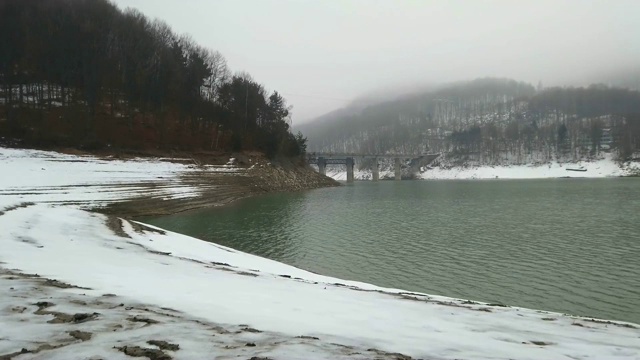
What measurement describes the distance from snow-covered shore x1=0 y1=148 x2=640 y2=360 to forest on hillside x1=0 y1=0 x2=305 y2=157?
53.8 meters

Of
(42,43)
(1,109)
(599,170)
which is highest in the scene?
(42,43)

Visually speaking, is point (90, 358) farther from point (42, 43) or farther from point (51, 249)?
point (42, 43)

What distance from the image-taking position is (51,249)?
13.2 meters

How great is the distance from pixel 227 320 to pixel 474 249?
18.2 meters

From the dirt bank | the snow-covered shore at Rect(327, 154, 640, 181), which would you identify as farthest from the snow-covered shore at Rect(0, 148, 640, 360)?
the snow-covered shore at Rect(327, 154, 640, 181)

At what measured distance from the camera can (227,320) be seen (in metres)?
6.20

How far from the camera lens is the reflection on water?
45.6ft

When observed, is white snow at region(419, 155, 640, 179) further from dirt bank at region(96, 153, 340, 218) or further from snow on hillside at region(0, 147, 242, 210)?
snow on hillside at region(0, 147, 242, 210)

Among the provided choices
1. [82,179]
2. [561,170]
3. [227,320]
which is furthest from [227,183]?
[561,170]

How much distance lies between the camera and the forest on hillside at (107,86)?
62031 mm

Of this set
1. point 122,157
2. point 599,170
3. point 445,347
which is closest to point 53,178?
point 122,157

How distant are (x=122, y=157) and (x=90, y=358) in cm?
5759

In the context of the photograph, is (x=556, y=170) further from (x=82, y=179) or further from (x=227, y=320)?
(x=227, y=320)

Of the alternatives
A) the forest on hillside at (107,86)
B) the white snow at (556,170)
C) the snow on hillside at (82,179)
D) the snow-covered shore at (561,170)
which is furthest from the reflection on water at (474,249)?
the white snow at (556,170)
